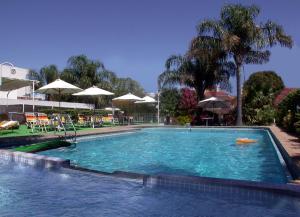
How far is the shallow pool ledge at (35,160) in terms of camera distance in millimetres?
6883

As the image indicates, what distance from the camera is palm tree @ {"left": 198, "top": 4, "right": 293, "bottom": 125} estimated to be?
2195 centimetres

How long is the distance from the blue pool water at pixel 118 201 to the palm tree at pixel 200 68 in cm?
1797

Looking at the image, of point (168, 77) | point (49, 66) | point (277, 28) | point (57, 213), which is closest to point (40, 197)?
point (57, 213)

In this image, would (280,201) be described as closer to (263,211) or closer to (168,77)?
(263,211)

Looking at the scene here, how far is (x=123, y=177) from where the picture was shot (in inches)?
231

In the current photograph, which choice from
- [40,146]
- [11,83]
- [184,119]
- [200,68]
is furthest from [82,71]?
[40,146]

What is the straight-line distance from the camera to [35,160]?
7.38m

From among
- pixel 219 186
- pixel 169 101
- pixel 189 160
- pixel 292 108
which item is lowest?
pixel 189 160

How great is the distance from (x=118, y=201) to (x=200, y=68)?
69.5 feet

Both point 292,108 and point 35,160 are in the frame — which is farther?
point 292,108

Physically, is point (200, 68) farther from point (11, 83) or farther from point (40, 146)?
point (40, 146)

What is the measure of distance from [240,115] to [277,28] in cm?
586

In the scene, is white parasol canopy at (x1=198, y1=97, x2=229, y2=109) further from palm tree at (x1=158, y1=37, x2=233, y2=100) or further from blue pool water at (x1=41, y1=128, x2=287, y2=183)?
blue pool water at (x1=41, y1=128, x2=287, y2=183)

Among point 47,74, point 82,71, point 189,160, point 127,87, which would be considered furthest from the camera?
point 127,87
